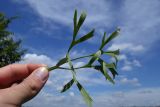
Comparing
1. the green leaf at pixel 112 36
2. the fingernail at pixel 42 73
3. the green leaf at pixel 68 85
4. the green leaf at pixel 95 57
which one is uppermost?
the green leaf at pixel 112 36

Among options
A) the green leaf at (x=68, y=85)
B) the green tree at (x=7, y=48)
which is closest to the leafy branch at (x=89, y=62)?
the green leaf at (x=68, y=85)

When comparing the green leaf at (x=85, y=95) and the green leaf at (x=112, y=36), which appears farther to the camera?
the green leaf at (x=112, y=36)

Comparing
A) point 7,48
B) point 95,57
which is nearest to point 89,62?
point 95,57

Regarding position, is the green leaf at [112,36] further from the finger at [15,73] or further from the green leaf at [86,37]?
the finger at [15,73]

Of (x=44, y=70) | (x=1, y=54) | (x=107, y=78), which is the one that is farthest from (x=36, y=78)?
(x=1, y=54)

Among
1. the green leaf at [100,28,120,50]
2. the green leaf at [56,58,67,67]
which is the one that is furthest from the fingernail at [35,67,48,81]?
the green leaf at [100,28,120,50]

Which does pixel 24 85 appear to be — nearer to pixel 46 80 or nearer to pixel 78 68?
pixel 46 80

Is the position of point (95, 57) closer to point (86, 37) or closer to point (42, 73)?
point (86, 37)

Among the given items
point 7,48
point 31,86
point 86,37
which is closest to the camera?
point 31,86
